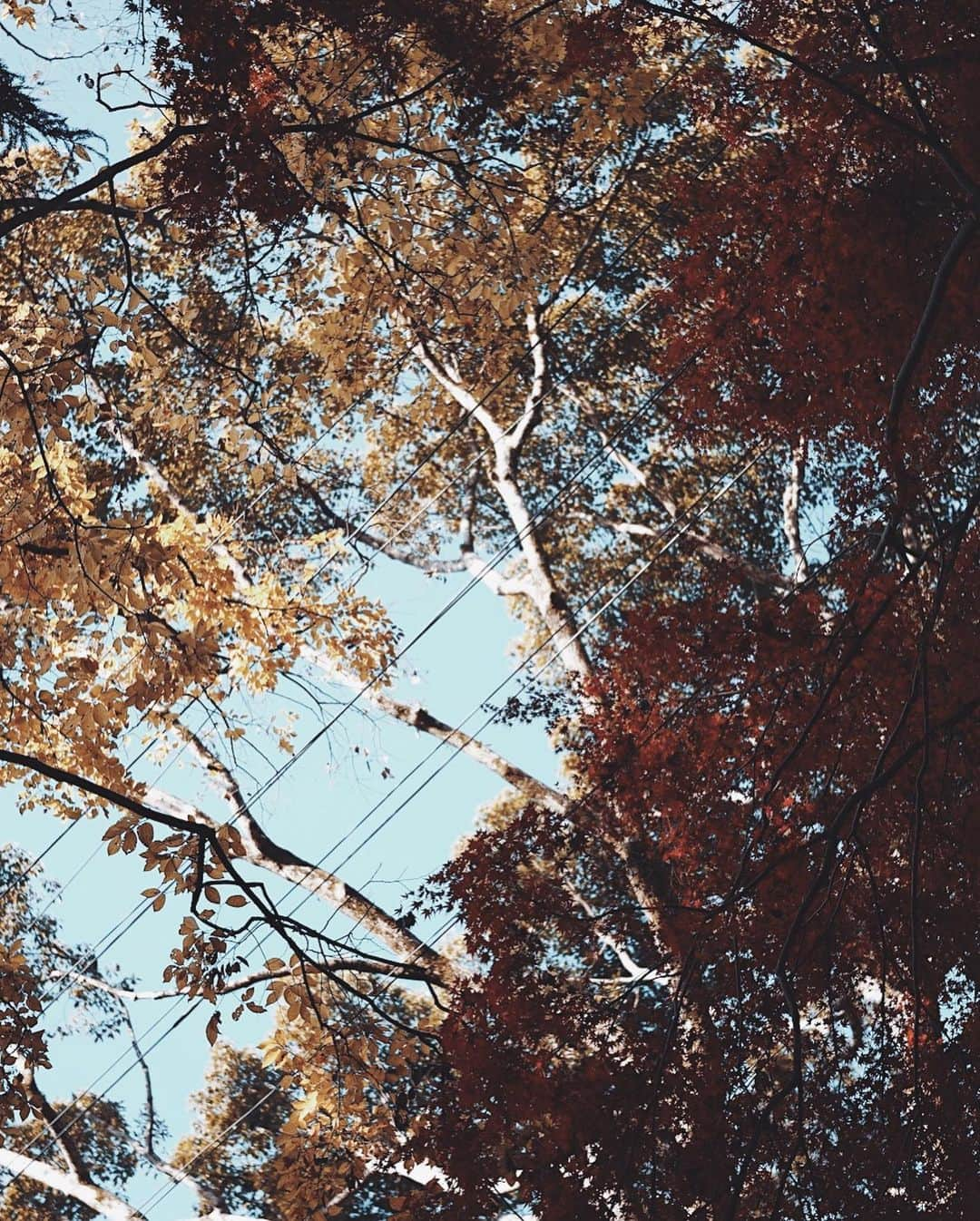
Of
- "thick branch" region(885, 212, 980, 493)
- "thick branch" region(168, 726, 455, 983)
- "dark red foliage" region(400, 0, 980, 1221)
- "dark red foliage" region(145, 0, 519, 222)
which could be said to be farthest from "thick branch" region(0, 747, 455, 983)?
"thick branch" region(885, 212, 980, 493)

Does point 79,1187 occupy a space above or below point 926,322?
below

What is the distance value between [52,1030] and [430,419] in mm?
6844

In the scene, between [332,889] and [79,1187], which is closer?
[332,889]

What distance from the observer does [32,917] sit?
13.0m

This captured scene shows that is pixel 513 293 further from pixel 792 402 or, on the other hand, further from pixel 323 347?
pixel 792 402

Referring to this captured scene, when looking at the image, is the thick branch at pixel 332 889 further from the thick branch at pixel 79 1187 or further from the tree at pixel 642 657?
the thick branch at pixel 79 1187

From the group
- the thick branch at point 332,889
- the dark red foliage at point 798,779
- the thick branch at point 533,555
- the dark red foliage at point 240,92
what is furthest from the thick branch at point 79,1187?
the dark red foliage at point 240,92

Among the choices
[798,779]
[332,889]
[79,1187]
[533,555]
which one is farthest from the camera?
[533,555]

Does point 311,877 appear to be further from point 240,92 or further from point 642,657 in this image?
point 240,92

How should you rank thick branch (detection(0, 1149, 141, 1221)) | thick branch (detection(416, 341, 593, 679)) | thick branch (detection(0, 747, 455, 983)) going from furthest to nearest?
thick branch (detection(416, 341, 593, 679))
thick branch (detection(0, 1149, 141, 1221))
thick branch (detection(0, 747, 455, 983))

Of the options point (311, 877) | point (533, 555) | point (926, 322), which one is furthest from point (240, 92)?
point (311, 877)

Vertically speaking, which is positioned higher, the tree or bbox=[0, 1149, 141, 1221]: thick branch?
the tree

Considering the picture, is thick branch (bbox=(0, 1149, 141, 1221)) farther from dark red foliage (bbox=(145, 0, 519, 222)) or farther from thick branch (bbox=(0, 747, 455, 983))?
dark red foliage (bbox=(145, 0, 519, 222))

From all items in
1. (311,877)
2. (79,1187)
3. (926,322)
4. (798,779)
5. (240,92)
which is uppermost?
(798,779)
